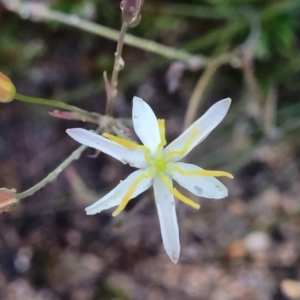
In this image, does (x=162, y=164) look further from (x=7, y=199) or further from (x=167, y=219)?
(x=7, y=199)

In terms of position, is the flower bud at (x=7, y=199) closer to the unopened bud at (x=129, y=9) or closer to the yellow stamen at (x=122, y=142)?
the yellow stamen at (x=122, y=142)

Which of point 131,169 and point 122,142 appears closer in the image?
point 122,142

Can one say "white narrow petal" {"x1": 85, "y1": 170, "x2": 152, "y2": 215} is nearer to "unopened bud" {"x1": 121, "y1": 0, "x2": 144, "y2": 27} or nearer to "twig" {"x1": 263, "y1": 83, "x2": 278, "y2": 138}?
"unopened bud" {"x1": 121, "y1": 0, "x2": 144, "y2": 27}

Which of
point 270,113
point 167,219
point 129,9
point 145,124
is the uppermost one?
point 270,113

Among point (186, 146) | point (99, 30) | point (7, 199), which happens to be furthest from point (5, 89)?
point (99, 30)

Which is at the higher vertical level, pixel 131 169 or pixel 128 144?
pixel 131 169

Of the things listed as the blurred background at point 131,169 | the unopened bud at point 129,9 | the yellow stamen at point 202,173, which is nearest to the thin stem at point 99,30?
the blurred background at point 131,169

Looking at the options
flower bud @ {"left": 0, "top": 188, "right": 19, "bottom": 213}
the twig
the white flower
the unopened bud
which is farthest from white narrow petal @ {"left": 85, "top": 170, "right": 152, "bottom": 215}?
the twig
